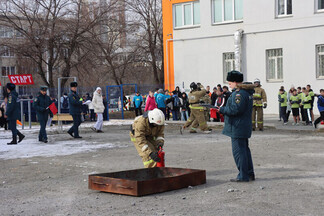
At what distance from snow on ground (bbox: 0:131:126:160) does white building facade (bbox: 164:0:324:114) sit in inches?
617

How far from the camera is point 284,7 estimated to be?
3017cm

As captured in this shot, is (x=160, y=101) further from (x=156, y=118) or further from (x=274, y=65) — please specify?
(x=156, y=118)

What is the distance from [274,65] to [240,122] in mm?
22241

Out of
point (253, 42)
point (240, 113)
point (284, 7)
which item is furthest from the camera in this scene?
point (253, 42)

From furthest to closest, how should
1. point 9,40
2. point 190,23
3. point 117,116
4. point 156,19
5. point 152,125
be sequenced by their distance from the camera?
point 156,19 → point 9,40 → point 190,23 → point 117,116 → point 152,125

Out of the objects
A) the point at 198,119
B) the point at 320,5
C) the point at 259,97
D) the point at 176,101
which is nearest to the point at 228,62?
the point at 320,5

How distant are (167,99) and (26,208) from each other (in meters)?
18.8

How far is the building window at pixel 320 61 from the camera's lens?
94.2 feet

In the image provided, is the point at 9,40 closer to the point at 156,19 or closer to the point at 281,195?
the point at 156,19

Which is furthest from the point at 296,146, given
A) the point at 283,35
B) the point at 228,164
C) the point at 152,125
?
the point at 283,35

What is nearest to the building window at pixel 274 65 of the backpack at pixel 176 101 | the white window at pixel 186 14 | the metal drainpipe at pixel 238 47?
the metal drainpipe at pixel 238 47

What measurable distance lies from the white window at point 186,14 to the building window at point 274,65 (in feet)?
18.3

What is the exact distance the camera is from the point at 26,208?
26.0ft

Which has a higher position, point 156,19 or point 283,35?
point 156,19
